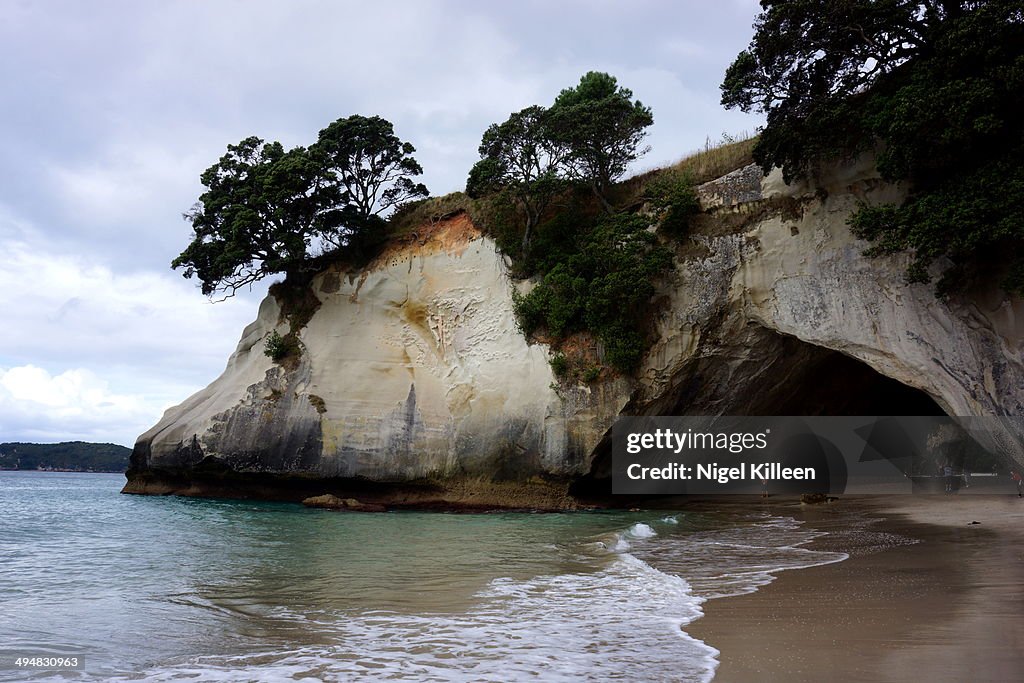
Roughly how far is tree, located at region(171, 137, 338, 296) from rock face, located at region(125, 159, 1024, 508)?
1.92 m

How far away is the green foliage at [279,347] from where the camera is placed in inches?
918

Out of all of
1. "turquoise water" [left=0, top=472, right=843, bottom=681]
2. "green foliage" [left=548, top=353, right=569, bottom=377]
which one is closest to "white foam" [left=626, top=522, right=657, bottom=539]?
"turquoise water" [left=0, top=472, right=843, bottom=681]

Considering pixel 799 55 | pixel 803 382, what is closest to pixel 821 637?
pixel 799 55

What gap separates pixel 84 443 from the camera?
98.4 metres

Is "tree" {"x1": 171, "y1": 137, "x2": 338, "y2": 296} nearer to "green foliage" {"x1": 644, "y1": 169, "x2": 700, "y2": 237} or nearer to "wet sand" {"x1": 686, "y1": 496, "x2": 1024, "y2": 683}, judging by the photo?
"green foliage" {"x1": 644, "y1": 169, "x2": 700, "y2": 237}

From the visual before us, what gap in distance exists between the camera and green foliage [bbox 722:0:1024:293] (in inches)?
450

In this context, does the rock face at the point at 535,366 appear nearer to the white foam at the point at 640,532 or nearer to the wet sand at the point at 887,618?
the white foam at the point at 640,532

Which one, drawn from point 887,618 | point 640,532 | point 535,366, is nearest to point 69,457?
point 535,366

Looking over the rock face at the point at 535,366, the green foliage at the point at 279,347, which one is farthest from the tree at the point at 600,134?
the green foliage at the point at 279,347

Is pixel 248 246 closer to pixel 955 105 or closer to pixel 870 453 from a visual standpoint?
pixel 955 105

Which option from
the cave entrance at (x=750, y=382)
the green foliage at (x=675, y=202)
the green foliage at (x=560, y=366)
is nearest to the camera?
the cave entrance at (x=750, y=382)

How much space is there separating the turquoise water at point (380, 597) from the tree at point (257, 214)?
10851mm

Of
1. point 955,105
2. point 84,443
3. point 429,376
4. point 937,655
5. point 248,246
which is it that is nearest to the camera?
point 937,655

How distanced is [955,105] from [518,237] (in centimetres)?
A: 1200
